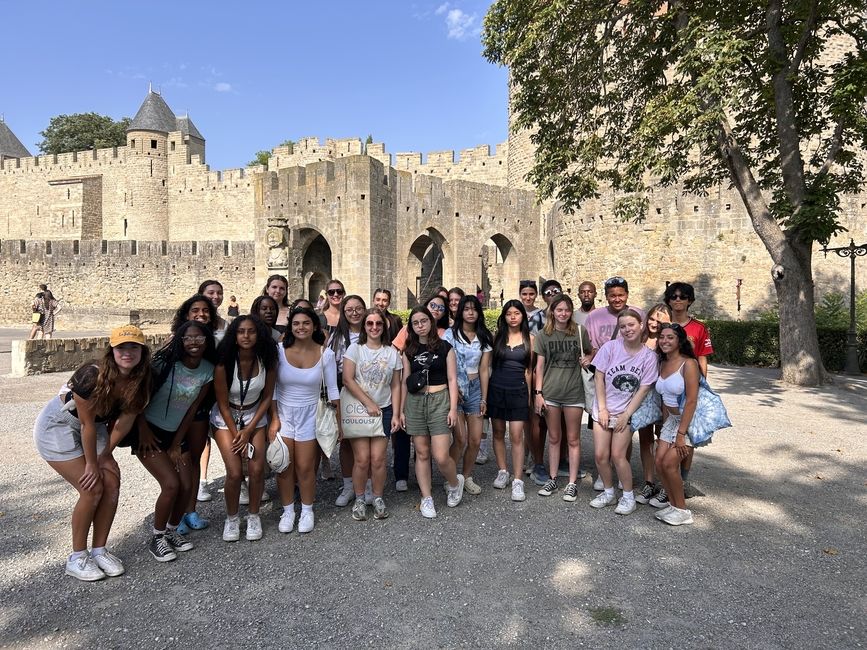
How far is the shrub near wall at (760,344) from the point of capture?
1038 centimetres

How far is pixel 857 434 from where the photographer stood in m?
5.91

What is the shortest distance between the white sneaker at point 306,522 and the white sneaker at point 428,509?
0.77 metres

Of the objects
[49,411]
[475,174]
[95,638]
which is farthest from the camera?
[475,174]

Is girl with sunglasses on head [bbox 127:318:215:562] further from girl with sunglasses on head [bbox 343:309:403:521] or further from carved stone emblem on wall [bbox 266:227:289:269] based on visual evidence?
carved stone emblem on wall [bbox 266:227:289:269]

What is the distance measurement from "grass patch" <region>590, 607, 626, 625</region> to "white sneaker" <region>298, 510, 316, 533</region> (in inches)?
Result: 72.6

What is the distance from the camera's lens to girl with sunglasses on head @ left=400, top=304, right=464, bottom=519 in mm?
3867

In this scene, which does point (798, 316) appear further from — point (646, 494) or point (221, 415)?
point (221, 415)

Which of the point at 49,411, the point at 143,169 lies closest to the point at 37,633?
the point at 49,411

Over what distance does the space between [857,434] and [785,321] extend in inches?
127

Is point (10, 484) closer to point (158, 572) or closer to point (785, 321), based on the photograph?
point (158, 572)

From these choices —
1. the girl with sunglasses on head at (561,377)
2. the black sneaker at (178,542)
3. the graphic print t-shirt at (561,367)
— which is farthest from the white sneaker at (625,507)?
the black sneaker at (178,542)

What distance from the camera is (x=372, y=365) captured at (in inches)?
150

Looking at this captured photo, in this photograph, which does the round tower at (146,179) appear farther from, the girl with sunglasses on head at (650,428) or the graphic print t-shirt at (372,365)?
the girl with sunglasses on head at (650,428)

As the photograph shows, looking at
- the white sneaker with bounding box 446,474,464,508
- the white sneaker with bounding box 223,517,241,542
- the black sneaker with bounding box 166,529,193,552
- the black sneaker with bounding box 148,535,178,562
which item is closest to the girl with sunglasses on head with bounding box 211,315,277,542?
the white sneaker with bounding box 223,517,241,542
